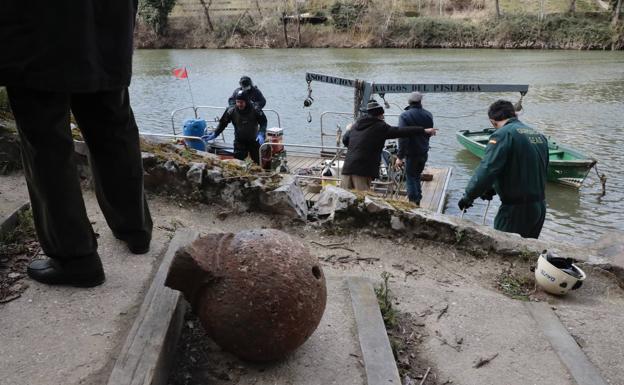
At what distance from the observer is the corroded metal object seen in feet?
8.52

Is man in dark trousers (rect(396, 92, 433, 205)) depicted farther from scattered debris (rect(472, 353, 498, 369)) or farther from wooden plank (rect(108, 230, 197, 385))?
wooden plank (rect(108, 230, 197, 385))

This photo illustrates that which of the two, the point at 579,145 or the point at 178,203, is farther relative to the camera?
the point at 579,145

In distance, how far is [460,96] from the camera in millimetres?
26031

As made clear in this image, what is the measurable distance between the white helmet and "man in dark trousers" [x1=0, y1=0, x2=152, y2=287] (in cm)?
326

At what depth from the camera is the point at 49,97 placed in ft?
8.31

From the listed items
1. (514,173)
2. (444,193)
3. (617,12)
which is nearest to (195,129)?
(444,193)

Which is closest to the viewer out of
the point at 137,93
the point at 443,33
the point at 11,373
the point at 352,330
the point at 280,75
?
the point at 11,373

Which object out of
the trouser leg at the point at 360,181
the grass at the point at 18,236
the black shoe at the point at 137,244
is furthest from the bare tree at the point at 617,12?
the grass at the point at 18,236

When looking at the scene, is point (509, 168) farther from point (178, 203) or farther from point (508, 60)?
point (508, 60)

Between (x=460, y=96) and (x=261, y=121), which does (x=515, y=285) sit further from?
(x=460, y=96)

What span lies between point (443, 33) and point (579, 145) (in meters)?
32.5

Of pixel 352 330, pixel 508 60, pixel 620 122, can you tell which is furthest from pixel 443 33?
pixel 352 330

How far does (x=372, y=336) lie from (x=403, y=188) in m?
8.26

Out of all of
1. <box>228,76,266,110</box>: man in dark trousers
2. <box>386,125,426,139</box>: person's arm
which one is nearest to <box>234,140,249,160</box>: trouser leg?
<box>228,76,266,110</box>: man in dark trousers
